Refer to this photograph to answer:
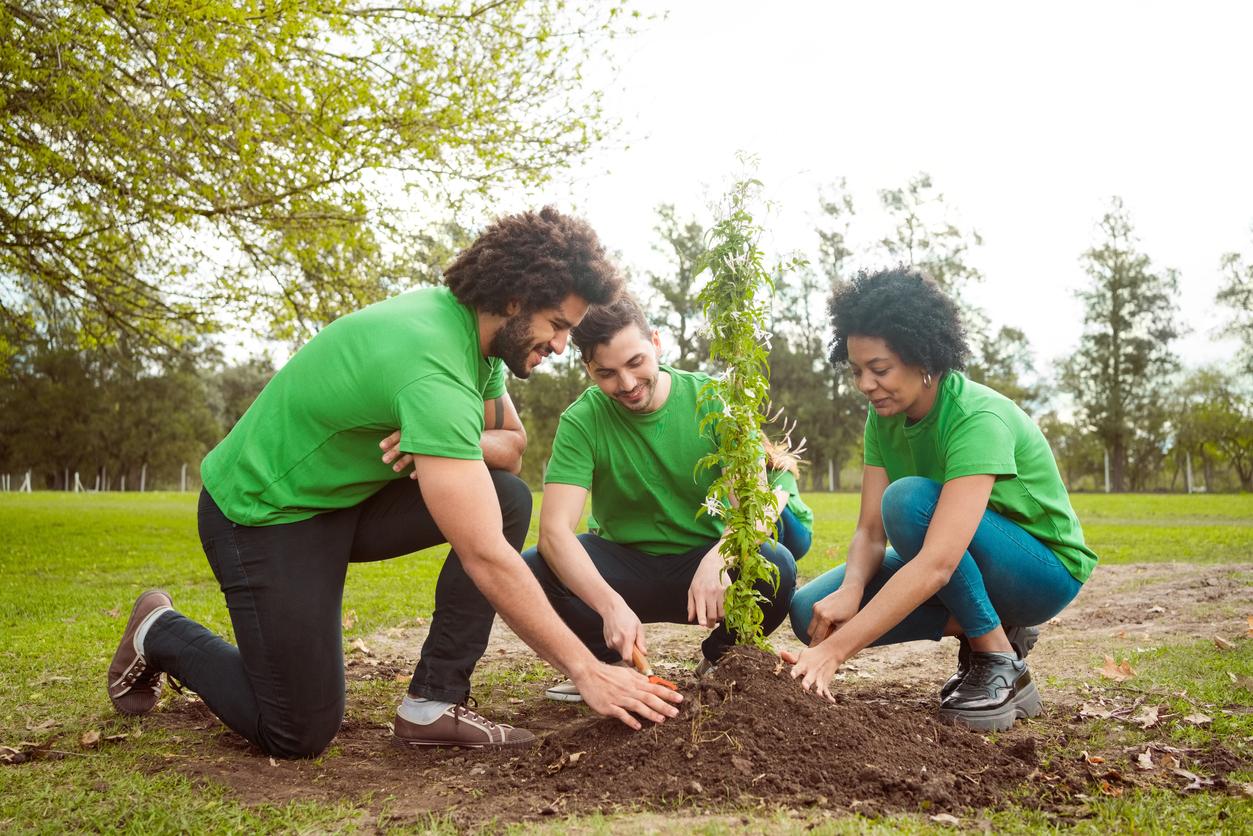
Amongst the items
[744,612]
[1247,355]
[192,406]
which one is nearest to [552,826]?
[744,612]

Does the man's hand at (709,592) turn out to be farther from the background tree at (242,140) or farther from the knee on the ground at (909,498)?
the background tree at (242,140)

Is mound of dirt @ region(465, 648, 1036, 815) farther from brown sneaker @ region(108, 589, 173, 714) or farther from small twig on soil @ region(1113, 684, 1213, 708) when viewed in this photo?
brown sneaker @ region(108, 589, 173, 714)

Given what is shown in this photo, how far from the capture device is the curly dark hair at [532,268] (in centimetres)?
333

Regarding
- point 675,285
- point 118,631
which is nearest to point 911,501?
point 118,631

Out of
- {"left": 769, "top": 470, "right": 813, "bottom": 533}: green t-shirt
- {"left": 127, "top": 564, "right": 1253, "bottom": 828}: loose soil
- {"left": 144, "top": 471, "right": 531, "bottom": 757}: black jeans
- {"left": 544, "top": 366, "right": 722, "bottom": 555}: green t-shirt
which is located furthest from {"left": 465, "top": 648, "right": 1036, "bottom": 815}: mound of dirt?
{"left": 544, "top": 366, "right": 722, "bottom": 555}: green t-shirt

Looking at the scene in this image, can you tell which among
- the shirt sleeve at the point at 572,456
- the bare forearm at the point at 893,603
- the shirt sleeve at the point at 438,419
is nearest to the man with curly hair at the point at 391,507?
the shirt sleeve at the point at 438,419

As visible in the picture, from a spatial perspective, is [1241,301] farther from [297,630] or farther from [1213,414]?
[297,630]

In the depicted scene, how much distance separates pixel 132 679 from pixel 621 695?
2.30 metres

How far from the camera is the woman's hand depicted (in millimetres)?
3457

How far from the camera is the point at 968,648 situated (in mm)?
4184

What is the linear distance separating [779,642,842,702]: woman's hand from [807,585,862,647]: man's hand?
0.35 meters

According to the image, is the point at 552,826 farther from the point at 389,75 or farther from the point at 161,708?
the point at 389,75

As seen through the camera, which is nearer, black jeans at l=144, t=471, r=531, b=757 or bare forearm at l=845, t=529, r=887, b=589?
black jeans at l=144, t=471, r=531, b=757

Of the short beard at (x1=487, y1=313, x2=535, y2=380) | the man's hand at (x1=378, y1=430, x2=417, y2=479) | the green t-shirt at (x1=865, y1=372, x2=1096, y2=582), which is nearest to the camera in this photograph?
the man's hand at (x1=378, y1=430, x2=417, y2=479)
